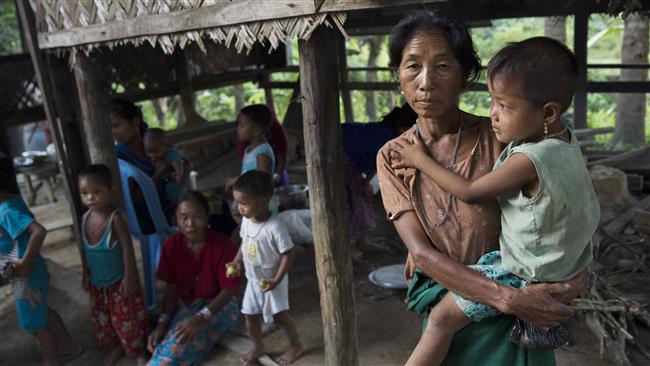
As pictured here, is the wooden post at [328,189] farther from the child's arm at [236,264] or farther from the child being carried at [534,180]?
the child being carried at [534,180]

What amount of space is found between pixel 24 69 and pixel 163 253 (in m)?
2.36

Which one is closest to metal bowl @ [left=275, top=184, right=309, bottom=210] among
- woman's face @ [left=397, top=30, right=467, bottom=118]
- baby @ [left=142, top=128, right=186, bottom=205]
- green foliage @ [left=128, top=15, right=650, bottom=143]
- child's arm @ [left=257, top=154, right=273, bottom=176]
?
child's arm @ [left=257, top=154, right=273, bottom=176]

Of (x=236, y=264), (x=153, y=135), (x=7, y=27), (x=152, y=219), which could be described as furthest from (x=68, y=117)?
(x=7, y=27)

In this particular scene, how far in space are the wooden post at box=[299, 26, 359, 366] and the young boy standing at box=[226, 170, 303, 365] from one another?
555 mm

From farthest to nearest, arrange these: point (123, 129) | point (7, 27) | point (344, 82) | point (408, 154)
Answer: point (7, 27)
point (344, 82)
point (123, 129)
point (408, 154)

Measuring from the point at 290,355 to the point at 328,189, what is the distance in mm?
1552

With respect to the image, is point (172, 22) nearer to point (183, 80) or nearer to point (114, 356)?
point (114, 356)

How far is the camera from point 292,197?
5934 millimetres

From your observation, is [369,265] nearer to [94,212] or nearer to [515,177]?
[94,212]

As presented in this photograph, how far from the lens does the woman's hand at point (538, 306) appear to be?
63.2 inches

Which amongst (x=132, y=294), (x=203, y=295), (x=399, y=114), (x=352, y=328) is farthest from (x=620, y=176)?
(x=132, y=294)

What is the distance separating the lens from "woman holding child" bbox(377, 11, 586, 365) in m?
1.63

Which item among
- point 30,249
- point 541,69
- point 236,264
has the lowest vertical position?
point 236,264

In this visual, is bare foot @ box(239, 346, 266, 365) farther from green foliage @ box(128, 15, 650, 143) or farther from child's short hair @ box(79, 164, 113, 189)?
green foliage @ box(128, 15, 650, 143)
